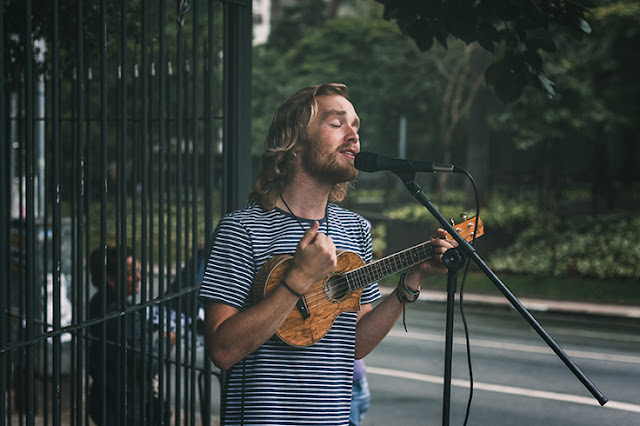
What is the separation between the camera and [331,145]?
267 centimetres

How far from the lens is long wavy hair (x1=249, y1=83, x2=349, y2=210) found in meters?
2.68

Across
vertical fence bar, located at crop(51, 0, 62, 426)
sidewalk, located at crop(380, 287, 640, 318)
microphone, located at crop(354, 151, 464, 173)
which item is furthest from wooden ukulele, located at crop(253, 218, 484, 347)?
sidewalk, located at crop(380, 287, 640, 318)

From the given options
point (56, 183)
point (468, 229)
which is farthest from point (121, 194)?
point (468, 229)

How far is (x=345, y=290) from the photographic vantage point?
8.70 ft

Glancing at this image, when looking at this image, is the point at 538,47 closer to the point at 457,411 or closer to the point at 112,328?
the point at 112,328

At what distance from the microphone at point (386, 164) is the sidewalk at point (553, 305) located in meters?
11.8

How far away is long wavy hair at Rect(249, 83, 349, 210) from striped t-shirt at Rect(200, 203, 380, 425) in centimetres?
10

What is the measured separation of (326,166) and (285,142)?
18 centimetres

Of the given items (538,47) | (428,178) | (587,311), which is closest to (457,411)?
(538,47)

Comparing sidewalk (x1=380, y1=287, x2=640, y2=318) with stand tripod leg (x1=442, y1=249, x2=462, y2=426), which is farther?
sidewalk (x1=380, y1=287, x2=640, y2=318)

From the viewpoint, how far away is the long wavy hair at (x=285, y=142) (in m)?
2.68

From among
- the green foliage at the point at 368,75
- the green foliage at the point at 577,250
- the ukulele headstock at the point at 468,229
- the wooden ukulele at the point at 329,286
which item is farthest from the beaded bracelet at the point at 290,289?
the green foliage at the point at 368,75

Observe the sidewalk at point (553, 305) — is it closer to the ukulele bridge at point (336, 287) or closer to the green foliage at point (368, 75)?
the green foliage at point (368, 75)

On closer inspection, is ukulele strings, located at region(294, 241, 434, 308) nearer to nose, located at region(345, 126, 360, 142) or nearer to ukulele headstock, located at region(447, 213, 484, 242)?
ukulele headstock, located at region(447, 213, 484, 242)
